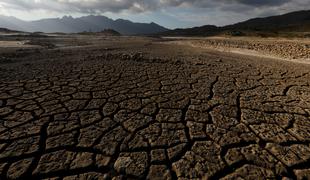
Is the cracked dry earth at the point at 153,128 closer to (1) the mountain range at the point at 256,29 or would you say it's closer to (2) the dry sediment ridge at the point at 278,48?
(2) the dry sediment ridge at the point at 278,48

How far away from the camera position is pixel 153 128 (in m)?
2.41

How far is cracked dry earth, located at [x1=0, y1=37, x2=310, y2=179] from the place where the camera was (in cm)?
179

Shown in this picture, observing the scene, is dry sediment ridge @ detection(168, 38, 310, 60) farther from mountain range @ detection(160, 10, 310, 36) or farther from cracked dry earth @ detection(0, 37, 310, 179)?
mountain range @ detection(160, 10, 310, 36)

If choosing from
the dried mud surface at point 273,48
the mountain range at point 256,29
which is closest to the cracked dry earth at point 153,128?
the dried mud surface at point 273,48

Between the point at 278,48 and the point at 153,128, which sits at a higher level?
the point at 278,48

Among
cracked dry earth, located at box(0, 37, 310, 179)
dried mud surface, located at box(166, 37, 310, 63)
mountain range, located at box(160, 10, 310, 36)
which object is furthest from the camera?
mountain range, located at box(160, 10, 310, 36)

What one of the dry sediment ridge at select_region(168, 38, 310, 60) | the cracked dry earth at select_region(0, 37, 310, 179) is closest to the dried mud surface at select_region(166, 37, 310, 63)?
the dry sediment ridge at select_region(168, 38, 310, 60)

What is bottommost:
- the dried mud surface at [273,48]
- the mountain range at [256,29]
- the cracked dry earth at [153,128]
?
the cracked dry earth at [153,128]

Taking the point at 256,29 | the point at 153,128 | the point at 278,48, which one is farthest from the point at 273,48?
the point at 256,29

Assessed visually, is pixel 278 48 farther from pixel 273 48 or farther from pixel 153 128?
pixel 153 128

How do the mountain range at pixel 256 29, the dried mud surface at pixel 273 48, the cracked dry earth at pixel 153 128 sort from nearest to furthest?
the cracked dry earth at pixel 153 128, the dried mud surface at pixel 273 48, the mountain range at pixel 256 29

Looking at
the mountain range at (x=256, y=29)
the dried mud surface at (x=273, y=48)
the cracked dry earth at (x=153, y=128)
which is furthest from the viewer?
the mountain range at (x=256, y=29)

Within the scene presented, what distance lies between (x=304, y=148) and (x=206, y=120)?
103 centimetres

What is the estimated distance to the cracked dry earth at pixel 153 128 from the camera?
1786 mm
